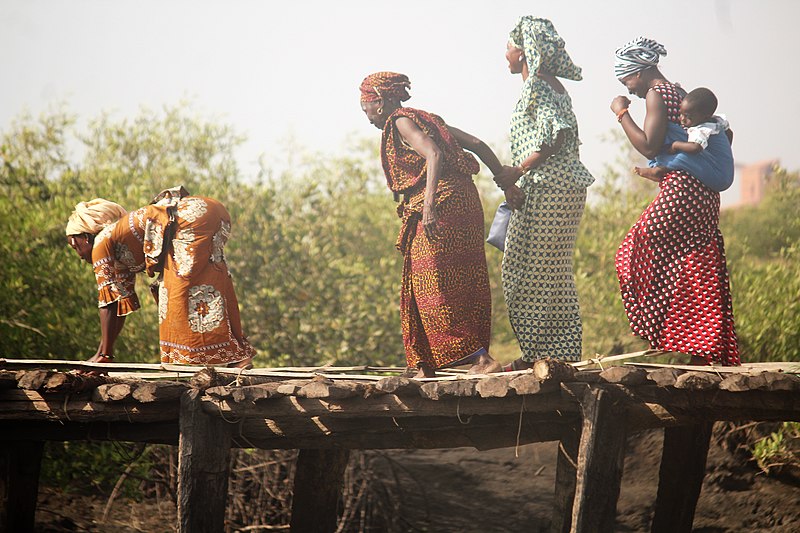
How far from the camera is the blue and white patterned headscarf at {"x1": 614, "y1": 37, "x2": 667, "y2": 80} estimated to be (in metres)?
5.53

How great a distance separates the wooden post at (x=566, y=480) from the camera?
5.69 meters

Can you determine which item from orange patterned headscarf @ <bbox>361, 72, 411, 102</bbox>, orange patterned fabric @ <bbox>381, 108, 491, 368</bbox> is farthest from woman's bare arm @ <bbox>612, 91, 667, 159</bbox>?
orange patterned headscarf @ <bbox>361, 72, 411, 102</bbox>

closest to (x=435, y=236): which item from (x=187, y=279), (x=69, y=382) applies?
(x=187, y=279)

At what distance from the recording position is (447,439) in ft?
18.6

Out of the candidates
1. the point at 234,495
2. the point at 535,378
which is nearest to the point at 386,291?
the point at 234,495

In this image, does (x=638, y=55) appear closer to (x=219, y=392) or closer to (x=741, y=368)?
(x=741, y=368)

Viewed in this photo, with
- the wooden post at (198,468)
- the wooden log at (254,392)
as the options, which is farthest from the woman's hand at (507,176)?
the wooden post at (198,468)

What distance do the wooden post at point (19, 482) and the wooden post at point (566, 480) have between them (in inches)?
152

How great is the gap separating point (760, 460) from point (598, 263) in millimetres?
3614

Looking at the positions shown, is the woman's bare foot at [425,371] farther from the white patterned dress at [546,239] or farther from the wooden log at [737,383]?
the wooden log at [737,383]

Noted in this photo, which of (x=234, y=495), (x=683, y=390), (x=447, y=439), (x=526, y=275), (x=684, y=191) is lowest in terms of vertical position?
(x=234, y=495)

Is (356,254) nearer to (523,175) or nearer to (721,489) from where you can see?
(721,489)

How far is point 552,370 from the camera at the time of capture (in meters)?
4.75

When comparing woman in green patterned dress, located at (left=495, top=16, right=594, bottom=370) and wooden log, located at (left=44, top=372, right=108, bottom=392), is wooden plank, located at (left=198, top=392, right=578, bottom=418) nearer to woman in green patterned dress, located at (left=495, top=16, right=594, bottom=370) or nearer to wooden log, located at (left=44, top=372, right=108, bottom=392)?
woman in green patterned dress, located at (left=495, top=16, right=594, bottom=370)
